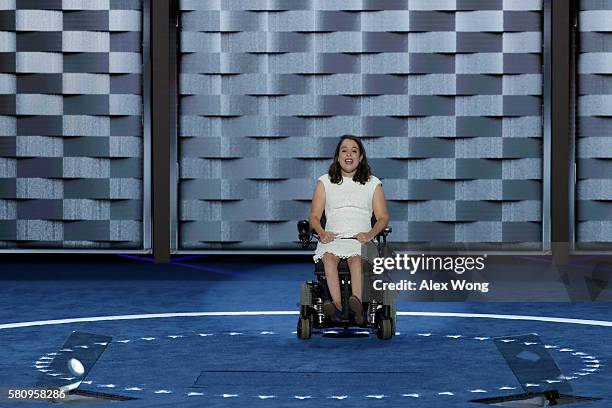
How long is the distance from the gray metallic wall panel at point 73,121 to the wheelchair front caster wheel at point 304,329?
210 inches

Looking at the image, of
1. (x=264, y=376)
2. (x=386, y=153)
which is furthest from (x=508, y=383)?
(x=386, y=153)

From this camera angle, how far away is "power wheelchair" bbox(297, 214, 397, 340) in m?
8.25

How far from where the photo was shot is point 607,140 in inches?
520

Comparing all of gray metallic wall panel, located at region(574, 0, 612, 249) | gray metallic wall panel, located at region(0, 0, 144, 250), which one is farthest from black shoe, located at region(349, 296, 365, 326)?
gray metallic wall panel, located at region(574, 0, 612, 249)

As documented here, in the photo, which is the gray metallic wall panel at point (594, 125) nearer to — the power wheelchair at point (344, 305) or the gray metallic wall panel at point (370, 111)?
the gray metallic wall panel at point (370, 111)

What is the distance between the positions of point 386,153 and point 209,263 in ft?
6.20

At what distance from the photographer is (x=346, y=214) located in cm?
856

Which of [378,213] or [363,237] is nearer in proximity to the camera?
[363,237]

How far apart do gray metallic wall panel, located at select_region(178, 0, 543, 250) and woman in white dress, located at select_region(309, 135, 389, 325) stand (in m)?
4.53

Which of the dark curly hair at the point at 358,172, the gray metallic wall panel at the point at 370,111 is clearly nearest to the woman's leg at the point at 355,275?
the dark curly hair at the point at 358,172

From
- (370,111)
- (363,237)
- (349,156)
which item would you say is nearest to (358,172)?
(349,156)

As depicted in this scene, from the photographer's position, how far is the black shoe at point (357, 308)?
8227 millimetres

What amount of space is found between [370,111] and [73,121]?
105 inches

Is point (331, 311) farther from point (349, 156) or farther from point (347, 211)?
point (349, 156)
